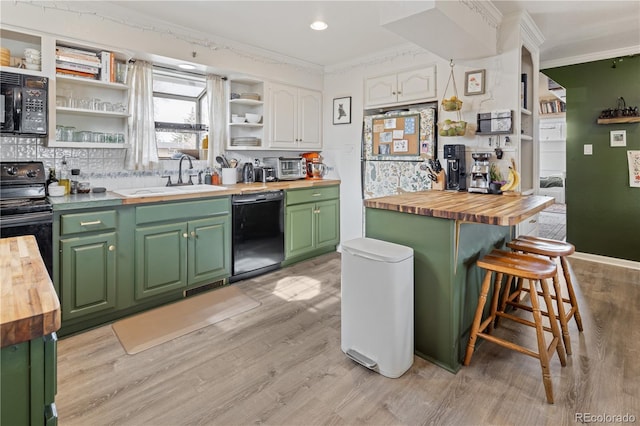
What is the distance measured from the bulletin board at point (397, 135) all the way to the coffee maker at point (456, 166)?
40 centimetres

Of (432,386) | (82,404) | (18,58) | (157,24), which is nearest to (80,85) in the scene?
(18,58)

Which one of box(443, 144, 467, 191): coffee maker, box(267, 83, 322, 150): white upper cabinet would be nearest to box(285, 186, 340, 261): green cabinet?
box(267, 83, 322, 150): white upper cabinet

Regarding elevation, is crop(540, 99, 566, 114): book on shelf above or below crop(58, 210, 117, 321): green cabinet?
above

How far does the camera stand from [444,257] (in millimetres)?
2035

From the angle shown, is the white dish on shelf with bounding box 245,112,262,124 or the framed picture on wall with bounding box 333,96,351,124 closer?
the white dish on shelf with bounding box 245,112,262,124

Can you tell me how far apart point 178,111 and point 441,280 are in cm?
302

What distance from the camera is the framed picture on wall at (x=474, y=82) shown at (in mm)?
3213

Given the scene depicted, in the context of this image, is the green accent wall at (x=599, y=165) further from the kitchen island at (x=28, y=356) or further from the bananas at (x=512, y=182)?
the kitchen island at (x=28, y=356)

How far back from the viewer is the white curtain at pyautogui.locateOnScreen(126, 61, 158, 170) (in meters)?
3.12

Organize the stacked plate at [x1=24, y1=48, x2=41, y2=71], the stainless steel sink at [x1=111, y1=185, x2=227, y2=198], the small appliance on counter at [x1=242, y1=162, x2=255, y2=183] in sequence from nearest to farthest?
the stacked plate at [x1=24, y1=48, x2=41, y2=71] < the stainless steel sink at [x1=111, y1=185, x2=227, y2=198] < the small appliance on counter at [x1=242, y1=162, x2=255, y2=183]

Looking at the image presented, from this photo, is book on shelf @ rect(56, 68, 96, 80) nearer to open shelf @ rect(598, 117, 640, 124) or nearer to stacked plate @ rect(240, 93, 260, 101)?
stacked plate @ rect(240, 93, 260, 101)

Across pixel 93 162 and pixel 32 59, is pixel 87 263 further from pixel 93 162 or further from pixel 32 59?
pixel 32 59

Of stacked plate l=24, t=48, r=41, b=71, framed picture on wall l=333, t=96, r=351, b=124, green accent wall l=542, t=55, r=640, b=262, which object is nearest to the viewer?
stacked plate l=24, t=48, r=41, b=71

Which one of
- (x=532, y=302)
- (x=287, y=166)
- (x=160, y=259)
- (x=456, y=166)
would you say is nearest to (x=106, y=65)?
(x=160, y=259)
